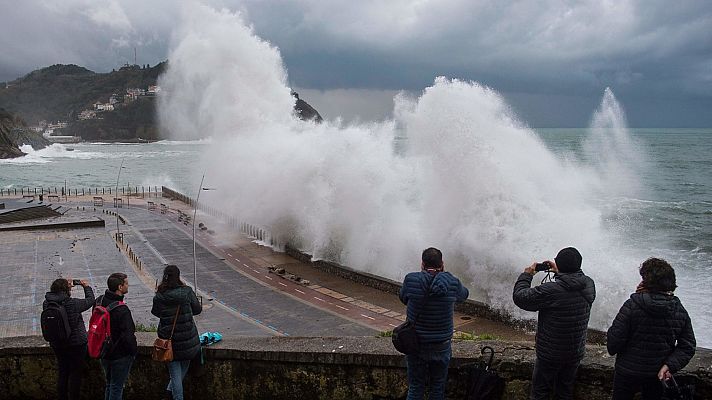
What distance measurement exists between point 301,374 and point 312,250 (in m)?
27.8

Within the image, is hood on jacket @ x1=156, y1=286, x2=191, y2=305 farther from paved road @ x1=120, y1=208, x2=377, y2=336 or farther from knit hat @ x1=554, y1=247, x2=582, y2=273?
paved road @ x1=120, y1=208, x2=377, y2=336

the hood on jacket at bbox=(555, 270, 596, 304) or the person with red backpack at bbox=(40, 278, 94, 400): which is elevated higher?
the hood on jacket at bbox=(555, 270, 596, 304)

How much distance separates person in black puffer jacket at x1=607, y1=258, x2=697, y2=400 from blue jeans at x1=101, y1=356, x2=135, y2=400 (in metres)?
4.00

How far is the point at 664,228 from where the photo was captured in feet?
151

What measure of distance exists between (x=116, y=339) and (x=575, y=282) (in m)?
3.80

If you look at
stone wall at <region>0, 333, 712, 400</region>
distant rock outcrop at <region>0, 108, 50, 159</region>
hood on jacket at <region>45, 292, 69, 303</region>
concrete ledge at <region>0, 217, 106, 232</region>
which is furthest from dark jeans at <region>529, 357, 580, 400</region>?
distant rock outcrop at <region>0, 108, 50, 159</region>

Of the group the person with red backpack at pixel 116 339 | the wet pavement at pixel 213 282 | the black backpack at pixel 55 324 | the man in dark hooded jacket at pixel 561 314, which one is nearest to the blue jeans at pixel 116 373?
the person with red backpack at pixel 116 339

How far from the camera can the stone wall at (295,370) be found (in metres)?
4.81

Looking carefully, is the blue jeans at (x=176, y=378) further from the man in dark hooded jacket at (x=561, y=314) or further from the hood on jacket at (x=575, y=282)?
the hood on jacket at (x=575, y=282)

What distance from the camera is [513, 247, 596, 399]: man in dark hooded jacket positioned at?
4.33 meters

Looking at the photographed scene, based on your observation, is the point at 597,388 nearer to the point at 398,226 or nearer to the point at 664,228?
the point at 398,226

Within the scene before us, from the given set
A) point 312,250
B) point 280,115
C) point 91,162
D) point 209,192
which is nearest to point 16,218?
point 209,192

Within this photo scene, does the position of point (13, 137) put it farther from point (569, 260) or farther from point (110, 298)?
point (569, 260)

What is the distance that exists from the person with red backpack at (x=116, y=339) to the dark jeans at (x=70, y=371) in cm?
43
